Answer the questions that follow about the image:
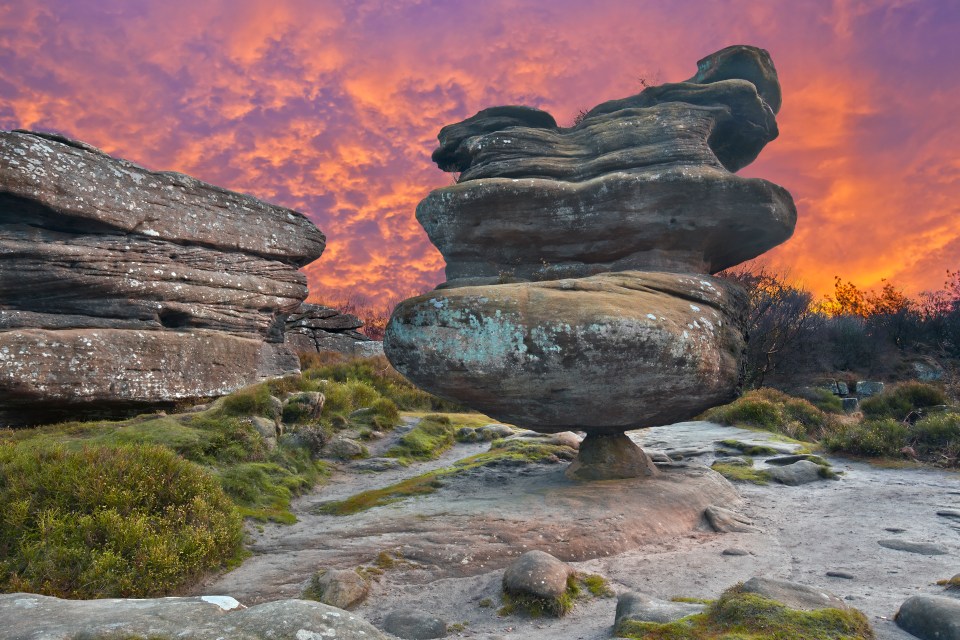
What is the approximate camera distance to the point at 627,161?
34.8 ft

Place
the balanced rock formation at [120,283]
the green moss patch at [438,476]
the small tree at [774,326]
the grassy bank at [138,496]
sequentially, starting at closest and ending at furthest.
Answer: the grassy bank at [138,496], the green moss patch at [438,476], the balanced rock formation at [120,283], the small tree at [774,326]

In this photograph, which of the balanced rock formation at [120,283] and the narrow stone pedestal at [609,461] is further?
the balanced rock formation at [120,283]

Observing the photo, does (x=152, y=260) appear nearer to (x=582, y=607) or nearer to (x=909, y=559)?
(x=582, y=607)

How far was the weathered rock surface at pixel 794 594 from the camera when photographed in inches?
181

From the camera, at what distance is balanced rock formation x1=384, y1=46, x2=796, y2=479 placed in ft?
26.8

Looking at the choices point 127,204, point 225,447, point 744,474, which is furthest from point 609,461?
point 127,204

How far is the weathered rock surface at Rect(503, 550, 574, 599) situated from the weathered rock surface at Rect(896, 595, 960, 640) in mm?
2834

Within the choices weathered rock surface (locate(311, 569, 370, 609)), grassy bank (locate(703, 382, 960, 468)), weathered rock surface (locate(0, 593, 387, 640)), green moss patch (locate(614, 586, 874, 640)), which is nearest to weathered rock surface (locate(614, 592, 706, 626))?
green moss patch (locate(614, 586, 874, 640))

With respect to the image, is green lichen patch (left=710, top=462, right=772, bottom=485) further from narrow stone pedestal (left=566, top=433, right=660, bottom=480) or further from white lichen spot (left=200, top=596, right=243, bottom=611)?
white lichen spot (left=200, top=596, right=243, bottom=611)

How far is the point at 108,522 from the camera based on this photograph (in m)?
6.16

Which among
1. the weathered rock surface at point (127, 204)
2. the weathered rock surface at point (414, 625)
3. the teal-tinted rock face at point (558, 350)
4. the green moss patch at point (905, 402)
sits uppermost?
the weathered rock surface at point (127, 204)

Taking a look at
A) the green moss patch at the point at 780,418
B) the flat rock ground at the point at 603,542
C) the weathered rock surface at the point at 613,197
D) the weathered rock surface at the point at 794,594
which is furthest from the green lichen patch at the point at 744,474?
the weathered rock surface at the point at 794,594

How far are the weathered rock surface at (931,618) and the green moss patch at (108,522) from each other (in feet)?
22.3

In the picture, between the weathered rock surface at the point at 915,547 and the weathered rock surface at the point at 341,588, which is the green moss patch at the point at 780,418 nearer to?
the weathered rock surface at the point at 915,547
